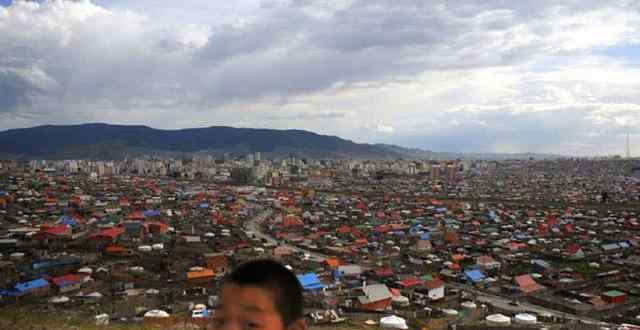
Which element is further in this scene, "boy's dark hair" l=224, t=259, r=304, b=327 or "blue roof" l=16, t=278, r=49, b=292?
"blue roof" l=16, t=278, r=49, b=292

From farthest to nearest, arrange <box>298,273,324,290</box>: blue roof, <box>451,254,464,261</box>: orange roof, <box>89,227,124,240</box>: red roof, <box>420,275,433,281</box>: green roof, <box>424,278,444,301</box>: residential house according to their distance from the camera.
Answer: <box>89,227,124,240</box>: red roof, <box>451,254,464,261</box>: orange roof, <box>420,275,433,281</box>: green roof, <box>298,273,324,290</box>: blue roof, <box>424,278,444,301</box>: residential house

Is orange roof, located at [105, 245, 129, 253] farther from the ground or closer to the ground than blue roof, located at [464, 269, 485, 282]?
farther from the ground

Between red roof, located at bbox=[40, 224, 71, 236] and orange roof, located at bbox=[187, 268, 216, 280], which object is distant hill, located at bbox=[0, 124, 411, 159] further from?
orange roof, located at bbox=[187, 268, 216, 280]

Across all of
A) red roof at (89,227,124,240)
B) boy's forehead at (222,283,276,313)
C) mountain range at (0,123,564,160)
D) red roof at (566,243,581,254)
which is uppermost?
mountain range at (0,123,564,160)

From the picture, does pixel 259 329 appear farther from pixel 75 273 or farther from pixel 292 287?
pixel 75 273

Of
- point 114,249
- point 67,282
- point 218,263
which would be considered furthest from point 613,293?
point 114,249

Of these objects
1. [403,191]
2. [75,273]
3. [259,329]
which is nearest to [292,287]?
[259,329]

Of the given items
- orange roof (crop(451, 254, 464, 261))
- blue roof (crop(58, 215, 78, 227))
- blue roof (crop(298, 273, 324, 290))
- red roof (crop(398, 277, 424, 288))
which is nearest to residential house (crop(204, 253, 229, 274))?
blue roof (crop(298, 273, 324, 290))
